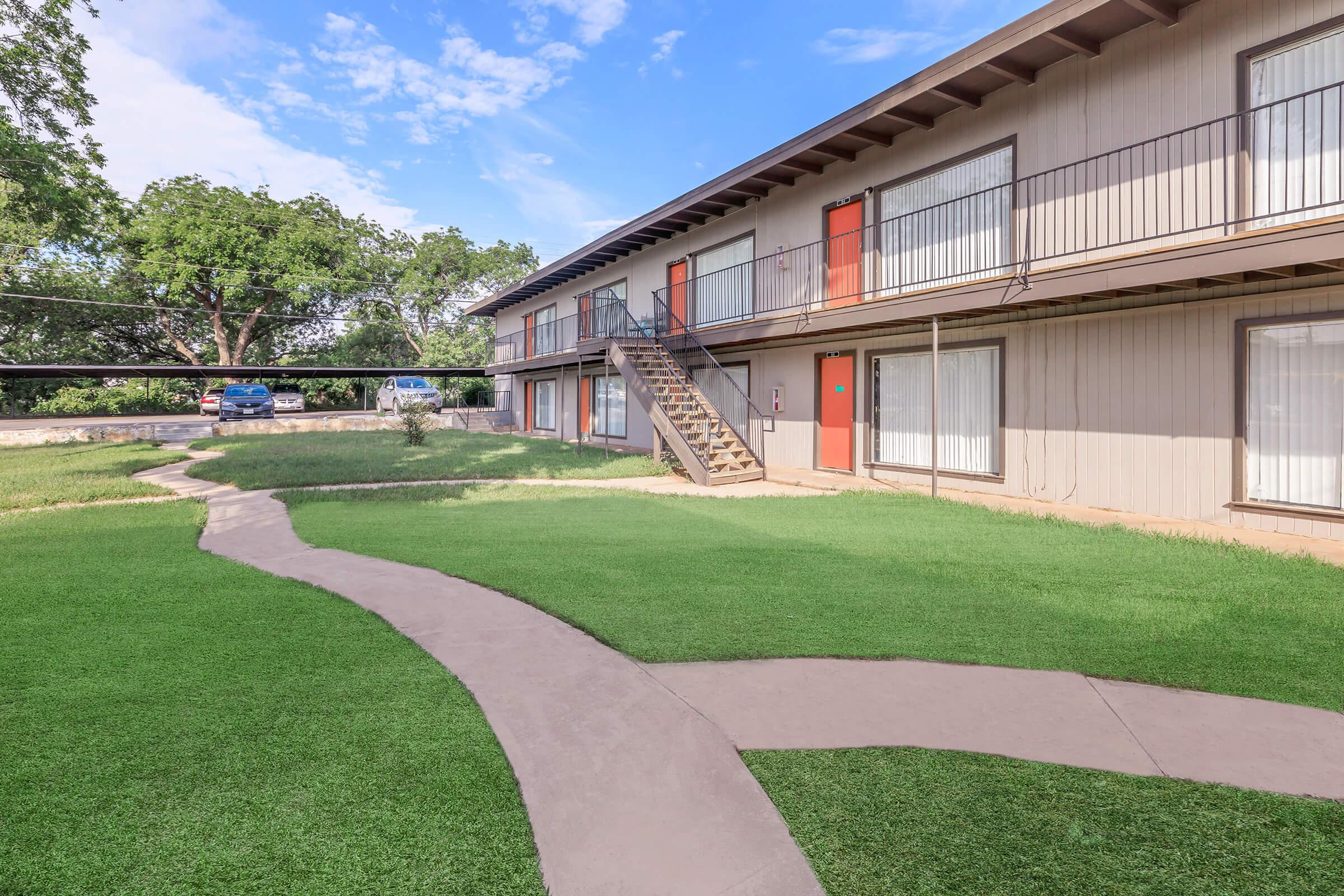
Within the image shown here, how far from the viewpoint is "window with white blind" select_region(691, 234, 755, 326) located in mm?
15805

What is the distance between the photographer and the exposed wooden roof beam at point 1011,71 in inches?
380

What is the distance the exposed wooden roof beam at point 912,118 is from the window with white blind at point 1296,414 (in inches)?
228

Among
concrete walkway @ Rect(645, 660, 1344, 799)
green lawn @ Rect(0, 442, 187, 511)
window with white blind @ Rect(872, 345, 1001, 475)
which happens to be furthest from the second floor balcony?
green lawn @ Rect(0, 442, 187, 511)

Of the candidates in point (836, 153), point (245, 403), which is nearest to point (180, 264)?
point (245, 403)

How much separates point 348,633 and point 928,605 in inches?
157

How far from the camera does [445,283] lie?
49688 mm

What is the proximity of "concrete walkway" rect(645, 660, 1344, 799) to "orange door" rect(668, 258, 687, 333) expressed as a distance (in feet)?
48.0

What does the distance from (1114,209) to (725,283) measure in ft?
28.9

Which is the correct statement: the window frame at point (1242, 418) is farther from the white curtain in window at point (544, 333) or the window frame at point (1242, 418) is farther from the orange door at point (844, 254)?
the white curtain in window at point (544, 333)

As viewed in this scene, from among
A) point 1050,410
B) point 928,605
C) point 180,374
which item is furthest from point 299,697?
point 180,374

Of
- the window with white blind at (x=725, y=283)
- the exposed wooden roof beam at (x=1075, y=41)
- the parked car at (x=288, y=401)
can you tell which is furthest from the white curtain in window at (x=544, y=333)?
the exposed wooden roof beam at (x=1075, y=41)

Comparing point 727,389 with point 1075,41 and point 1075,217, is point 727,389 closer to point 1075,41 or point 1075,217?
point 1075,217

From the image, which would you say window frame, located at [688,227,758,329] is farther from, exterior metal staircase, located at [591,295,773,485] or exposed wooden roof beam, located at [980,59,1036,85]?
exposed wooden roof beam, located at [980,59,1036,85]

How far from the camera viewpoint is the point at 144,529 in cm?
802
